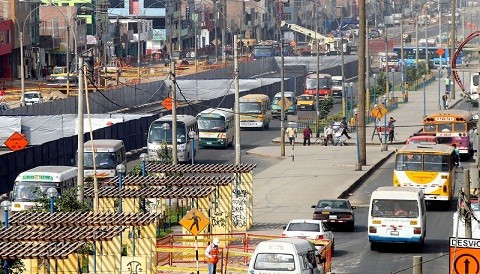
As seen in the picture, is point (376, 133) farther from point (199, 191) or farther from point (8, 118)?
point (199, 191)

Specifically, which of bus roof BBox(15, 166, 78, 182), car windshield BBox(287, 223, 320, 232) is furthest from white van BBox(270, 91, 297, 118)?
car windshield BBox(287, 223, 320, 232)

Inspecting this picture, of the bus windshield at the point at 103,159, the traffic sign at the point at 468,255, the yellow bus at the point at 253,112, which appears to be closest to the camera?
the traffic sign at the point at 468,255

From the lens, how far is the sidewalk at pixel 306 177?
51969mm

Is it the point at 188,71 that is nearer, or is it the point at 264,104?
the point at 264,104

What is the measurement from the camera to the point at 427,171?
52469 mm

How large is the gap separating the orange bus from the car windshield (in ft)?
94.1

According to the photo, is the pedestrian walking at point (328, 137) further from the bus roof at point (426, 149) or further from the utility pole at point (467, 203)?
the utility pole at point (467, 203)

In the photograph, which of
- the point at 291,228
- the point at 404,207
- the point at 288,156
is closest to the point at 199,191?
the point at 291,228

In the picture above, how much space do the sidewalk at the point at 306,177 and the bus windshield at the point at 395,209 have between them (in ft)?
15.3

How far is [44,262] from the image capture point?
112 ft

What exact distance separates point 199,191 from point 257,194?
14.1 m

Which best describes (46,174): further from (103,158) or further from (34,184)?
(103,158)

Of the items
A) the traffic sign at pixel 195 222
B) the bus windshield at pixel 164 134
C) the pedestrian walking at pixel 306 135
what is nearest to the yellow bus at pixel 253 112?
the pedestrian walking at pixel 306 135

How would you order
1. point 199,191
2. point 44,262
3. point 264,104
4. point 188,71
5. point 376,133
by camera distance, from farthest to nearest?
point 188,71 → point 264,104 → point 376,133 → point 199,191 → point 44,262
